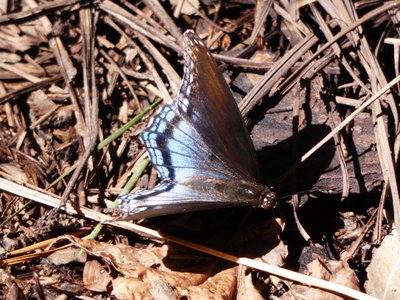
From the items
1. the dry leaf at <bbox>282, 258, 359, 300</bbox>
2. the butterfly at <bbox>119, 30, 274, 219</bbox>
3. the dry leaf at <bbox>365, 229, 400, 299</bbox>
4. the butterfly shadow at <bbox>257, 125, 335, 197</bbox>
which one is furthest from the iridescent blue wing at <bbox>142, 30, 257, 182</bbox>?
the dry leaf at <bbox>365, 229, 400, 299</bbox>

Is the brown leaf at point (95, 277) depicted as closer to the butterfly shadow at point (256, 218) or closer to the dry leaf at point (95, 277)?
the dry leaf at point (95, 277)

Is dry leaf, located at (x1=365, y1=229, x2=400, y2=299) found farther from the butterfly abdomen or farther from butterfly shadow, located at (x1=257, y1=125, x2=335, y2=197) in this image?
the butterfly abdomen

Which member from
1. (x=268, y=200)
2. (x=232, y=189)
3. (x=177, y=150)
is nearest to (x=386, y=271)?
(x=268, y=200)

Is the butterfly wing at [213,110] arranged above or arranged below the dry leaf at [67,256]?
above

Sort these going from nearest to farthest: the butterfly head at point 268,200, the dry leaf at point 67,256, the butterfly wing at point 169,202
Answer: the butterfly wing at point 169,202 → the butterfly head at point 268,200 → the dry leaf at point 67,256

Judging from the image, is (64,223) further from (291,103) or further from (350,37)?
(350,37)

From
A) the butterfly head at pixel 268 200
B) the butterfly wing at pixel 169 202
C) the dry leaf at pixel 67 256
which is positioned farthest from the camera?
the dry leaf at pixel 67 256

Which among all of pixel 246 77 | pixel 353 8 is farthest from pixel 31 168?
pixel 353 8

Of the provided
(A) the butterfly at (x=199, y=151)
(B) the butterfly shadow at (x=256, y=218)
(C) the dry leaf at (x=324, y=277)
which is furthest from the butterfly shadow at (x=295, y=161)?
(C) the dry leaf at (x=324, y=277)
